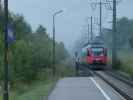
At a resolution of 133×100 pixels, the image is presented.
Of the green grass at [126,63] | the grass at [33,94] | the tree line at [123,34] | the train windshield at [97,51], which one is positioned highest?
the tree line at [123,34]

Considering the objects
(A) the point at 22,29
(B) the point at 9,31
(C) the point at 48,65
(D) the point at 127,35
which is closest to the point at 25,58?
(C) the point at 48,65

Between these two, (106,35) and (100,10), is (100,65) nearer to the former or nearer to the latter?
(100,10)


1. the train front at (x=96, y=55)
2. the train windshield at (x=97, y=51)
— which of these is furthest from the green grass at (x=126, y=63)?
the train windshield at (x=97, y=51)

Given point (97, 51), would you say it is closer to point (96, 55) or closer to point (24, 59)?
point (96, 55)

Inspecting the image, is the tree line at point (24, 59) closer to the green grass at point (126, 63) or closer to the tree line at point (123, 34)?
the green grass at point (126, 63)

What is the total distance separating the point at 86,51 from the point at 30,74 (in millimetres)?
17600

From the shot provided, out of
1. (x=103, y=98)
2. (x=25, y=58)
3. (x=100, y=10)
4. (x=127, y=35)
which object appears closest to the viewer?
(x=103, y=98)

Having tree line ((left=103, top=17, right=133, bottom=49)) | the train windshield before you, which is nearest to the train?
the train windshield

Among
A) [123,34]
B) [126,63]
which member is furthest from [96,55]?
[123,34]

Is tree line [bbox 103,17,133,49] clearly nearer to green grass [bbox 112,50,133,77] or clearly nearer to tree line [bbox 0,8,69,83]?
green grass [bbox 112,50,133,77]

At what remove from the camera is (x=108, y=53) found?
77000mm

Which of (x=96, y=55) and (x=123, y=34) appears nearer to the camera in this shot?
(x=96, y=55)

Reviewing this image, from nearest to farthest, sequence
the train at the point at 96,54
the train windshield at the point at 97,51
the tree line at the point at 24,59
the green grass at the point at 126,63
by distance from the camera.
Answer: the tree line at the point at 24,59
the green grass at the point at 126,63
the train at the point at 96,54
the train windshield at the point at 97,51

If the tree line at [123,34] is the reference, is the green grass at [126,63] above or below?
below
